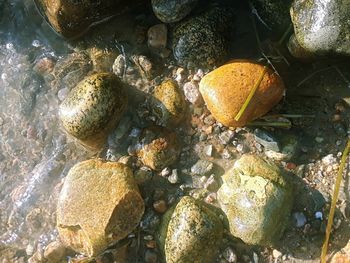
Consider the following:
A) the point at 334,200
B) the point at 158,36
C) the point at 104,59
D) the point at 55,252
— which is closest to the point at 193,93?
the point at 158,36

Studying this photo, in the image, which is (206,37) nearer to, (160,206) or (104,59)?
(104,59)

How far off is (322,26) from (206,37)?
0.88 m

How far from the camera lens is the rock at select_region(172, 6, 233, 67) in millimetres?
3949

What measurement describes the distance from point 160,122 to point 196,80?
1.41 feet

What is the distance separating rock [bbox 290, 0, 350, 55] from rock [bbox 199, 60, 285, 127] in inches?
14.1

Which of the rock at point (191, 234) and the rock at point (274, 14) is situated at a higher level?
the rock at point (274, 14)

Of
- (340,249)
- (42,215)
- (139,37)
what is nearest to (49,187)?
(42,215)

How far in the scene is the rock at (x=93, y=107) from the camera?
12.7ft

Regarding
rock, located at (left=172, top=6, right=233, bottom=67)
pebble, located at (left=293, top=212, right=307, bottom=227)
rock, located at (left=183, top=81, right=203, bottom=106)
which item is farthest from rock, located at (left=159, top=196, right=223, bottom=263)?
rock, located at (left=172, top=6, right=233, bottom=67)

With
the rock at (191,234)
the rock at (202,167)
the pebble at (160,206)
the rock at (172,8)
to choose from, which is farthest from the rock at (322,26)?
the pebble at (160,206)

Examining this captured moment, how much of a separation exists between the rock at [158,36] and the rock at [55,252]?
1.71 metres

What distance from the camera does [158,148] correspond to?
12.8 ft

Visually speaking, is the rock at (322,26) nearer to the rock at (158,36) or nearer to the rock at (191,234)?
the rock at (158,36)

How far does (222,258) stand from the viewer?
12.0 ft
